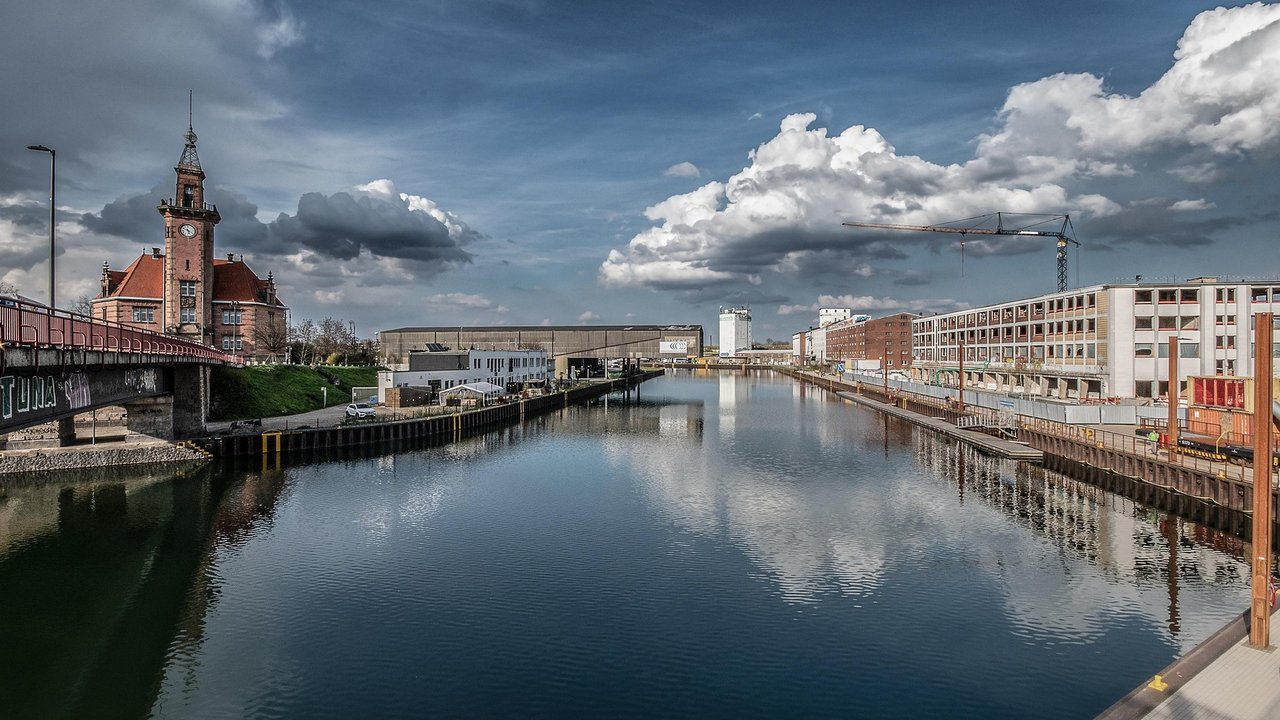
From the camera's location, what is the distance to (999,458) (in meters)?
49.3

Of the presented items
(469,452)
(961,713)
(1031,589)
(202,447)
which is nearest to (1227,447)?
(1031,589)

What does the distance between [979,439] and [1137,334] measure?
2014 centimetres

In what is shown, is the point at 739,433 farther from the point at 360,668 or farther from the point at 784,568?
the point at 360,668

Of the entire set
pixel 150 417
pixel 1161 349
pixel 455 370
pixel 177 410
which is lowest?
pixel 150 417

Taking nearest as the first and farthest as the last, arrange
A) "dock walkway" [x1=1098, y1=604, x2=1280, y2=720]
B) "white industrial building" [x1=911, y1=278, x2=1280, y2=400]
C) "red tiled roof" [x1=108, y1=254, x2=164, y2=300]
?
"dock walkway" [x1=1098, y1=604, x2=1280, y2=720] < "white industrial building" [x1=911, y1=278, x2=1280, y2=400] < "red tiled roof" [x1=108, y1=254, x2=164, y2=300]

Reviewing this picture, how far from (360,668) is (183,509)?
2390cm

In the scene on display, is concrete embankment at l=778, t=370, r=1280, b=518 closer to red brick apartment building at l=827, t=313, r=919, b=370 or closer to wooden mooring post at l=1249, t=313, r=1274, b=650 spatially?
wooden mooring post at l=1249, t=313, r=1274, b=650

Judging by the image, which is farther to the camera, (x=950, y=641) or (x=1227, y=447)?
(x=1227, y=447)

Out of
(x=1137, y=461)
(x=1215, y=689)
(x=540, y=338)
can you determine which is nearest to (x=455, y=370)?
(x=1137, y=461)

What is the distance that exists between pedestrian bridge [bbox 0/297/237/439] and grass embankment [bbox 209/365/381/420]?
34.7 ft

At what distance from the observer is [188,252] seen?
2987 inches

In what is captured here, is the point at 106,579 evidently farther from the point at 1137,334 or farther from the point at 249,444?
the point at 1137,334

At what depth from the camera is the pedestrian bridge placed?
20.9 m

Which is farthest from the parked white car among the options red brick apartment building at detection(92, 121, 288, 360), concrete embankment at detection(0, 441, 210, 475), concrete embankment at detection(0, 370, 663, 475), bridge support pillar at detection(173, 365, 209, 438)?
red brick apartment building at detection(92, 121, 288, 360)
